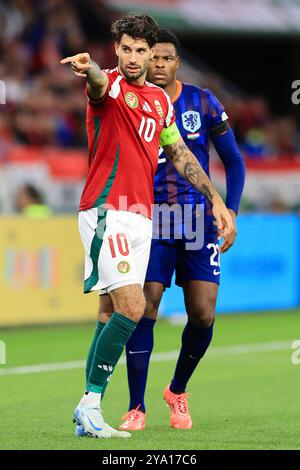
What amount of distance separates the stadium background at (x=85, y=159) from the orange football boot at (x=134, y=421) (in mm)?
824

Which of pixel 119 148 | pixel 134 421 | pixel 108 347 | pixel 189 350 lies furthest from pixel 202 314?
pixel 119 148

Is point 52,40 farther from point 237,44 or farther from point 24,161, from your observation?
point 237,44

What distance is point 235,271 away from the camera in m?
16.8

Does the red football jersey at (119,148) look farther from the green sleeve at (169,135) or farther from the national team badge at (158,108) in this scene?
the green sleeve at (169,135)

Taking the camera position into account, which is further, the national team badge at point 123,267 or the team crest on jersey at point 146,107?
the team crest on jersey at point 146,107

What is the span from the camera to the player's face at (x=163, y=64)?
7816 mm

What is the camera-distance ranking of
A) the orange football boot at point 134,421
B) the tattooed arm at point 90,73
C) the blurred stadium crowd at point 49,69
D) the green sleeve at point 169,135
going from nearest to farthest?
1. the tattooed arm at point 90,73
2. the green sleeve at point 169,135
3. the orange football boot at point 134,421
4. the blurred stadium crowd at point 49,69

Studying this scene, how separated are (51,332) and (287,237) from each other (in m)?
4.98

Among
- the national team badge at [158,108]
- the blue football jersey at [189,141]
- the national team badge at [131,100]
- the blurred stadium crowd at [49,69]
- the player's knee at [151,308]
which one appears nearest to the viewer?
the national team badge at [131,100]

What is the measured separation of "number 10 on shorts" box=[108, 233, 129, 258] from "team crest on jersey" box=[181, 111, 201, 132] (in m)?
1.34

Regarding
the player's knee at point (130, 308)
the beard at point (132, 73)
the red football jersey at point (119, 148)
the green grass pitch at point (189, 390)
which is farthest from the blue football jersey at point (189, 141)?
the green grass pitch at point (189, 390)

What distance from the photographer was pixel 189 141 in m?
7.92

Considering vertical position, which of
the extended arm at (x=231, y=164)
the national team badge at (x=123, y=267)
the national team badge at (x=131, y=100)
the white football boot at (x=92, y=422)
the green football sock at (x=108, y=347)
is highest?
the national team badge at (x=131, y=100)
